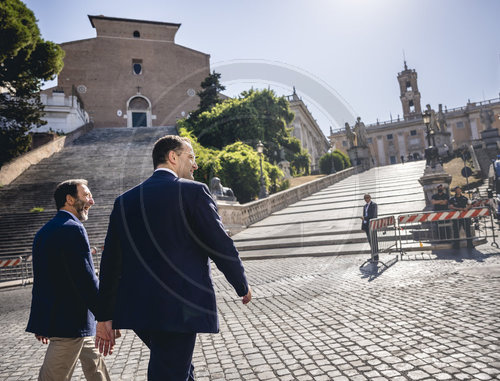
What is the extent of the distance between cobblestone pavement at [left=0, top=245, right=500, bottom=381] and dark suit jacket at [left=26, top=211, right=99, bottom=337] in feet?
4.19

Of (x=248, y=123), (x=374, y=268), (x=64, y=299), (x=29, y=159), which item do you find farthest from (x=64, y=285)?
(x=248, y=123)

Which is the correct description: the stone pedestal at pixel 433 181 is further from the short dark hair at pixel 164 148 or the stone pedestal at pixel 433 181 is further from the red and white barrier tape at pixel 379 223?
the short dark hair at pixel 164 148

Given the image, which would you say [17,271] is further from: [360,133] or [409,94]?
[409,94]

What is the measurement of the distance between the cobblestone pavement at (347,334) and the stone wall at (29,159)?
15.0 metres

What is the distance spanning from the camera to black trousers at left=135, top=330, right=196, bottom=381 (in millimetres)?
1791

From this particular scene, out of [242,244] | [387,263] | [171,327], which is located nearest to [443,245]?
[387,263]

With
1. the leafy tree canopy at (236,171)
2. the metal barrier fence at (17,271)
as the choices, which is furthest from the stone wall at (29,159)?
the leafy tree canopy at (236,171)

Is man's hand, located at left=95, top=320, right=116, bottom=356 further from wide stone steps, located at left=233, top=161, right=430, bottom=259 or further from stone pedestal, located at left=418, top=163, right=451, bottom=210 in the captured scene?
stone pedestal, located at left=418, top=163, right=451, bottom=210

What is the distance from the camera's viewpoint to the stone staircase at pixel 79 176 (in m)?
14.0

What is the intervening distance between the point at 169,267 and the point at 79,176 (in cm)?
2091

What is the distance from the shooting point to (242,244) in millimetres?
12883

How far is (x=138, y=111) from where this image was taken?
1745 inches

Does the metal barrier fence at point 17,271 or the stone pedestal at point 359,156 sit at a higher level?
the stone pedestal at point 359,156

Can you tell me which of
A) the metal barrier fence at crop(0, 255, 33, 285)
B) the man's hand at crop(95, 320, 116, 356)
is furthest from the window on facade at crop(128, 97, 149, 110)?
the man's hand at crop(95, 320, 116, 356)
